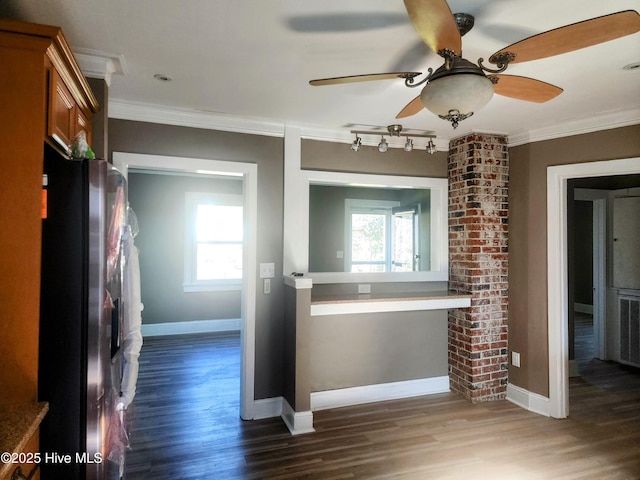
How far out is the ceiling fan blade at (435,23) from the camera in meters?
1.25

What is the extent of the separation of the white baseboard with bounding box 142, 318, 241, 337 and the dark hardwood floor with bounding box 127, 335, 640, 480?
218cm

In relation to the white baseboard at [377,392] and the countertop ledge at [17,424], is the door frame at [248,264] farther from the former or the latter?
the countertop ledge at [17,424]

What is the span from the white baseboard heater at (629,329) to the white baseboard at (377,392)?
258 centimetres

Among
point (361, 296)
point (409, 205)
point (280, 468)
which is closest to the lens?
point (280, 468)

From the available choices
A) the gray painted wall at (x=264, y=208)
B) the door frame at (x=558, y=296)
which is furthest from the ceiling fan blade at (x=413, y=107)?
the door frame at (x=558, y=296)

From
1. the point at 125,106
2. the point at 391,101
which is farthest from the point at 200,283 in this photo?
the point at 391,101

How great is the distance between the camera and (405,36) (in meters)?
1.86

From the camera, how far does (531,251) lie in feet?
11.4

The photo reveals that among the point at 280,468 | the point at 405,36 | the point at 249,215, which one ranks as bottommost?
the point at 280,468

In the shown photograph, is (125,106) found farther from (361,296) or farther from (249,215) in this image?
(361,296)

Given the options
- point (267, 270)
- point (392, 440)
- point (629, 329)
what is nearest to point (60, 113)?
point (267, 270)

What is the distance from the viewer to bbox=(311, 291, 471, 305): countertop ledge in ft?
10.6

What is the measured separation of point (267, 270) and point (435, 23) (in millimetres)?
2370

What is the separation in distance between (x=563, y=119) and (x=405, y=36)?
206 cm
